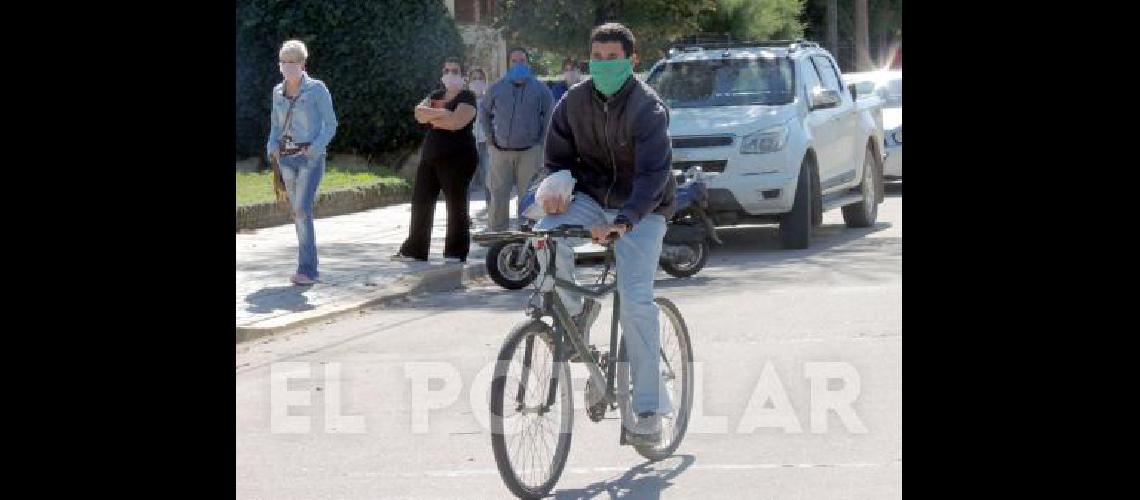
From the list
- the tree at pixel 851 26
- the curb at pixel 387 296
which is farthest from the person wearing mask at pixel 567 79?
the tree at pixel 851 26

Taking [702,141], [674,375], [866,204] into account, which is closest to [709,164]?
[702,141]

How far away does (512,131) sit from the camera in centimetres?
1809

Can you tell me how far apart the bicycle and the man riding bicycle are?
0.07m

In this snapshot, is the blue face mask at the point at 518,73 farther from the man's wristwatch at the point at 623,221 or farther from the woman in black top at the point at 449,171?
the man's wristwatch at the point at 623,221

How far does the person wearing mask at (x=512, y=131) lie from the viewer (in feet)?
59.4

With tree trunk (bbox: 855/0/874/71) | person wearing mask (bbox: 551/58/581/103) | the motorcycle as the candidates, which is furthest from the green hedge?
tree trunk (bbox: 855/0/874/71)

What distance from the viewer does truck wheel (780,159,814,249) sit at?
18.4 m

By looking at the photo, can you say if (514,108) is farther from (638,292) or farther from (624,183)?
(638,292)

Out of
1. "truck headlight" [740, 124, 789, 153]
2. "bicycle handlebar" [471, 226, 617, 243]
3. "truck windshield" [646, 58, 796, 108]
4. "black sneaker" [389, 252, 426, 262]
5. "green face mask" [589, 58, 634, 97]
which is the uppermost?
"truck windshield" [646, 58, 796, 108]

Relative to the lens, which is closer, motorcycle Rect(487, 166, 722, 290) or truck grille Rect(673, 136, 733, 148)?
motorcycle Rect(487, 166, 722, 290)

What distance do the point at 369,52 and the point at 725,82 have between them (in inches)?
402

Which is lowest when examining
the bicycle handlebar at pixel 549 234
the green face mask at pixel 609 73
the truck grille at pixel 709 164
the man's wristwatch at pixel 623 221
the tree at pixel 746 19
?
the bicycle handlebar at pixel 549 234

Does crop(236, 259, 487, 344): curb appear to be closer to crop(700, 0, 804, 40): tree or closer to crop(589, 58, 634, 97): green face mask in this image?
crop(589, 58, 634, 97): green face mask
